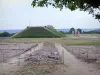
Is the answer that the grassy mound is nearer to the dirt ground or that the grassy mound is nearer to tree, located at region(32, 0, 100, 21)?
the dirt ground

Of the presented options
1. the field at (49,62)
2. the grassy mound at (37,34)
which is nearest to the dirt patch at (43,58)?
the field at (49,62)

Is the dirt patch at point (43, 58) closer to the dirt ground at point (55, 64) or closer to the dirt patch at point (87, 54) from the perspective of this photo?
the dirt ground at point (55, 64)

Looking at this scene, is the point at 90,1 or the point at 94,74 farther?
the point at 90,1

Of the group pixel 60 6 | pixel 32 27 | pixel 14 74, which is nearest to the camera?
pixel 14 74

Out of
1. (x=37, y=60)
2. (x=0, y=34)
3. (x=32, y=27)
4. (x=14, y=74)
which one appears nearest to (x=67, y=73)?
(x=14, y=74)

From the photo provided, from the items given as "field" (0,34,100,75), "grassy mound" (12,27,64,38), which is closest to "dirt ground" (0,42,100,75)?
"field" (0,34,100,75)

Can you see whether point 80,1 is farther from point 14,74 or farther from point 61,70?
point 14,74

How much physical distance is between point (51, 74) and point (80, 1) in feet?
12.4

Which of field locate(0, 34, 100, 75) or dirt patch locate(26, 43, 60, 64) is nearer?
field locate(0, 34, 100, 75)

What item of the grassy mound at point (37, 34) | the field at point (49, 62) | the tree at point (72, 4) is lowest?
the field at point (49, 62)

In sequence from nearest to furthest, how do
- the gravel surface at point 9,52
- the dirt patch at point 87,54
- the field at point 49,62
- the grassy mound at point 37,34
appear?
the field at point 49,62
the dirt patch at point 87,54
the gravel surface at point 9,52
the grassy mound at point 37,34

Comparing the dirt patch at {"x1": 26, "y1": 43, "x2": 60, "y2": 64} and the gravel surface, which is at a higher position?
the dirt patch at {"x1": 26, "y1": 43, "x2": 60, "y2": 64}

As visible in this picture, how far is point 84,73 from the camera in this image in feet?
46.5

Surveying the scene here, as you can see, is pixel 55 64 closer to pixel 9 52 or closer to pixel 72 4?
pixel 72 4
